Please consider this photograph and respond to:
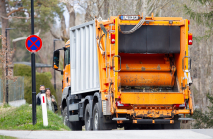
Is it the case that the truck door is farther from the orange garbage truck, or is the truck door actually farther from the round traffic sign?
the round traffic sign

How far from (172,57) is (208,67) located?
2411cm

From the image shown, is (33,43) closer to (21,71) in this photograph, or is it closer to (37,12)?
(21,71)

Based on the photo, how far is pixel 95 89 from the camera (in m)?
11.4

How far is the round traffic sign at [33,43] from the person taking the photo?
1105 centimetres

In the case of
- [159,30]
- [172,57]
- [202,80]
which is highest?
[159,30]

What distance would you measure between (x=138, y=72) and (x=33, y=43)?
305 centimetres

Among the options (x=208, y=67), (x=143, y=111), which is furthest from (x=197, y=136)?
(x=208, y=67)

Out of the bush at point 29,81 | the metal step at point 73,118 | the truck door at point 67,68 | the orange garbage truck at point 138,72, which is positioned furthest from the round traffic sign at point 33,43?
the bush at point 29,81

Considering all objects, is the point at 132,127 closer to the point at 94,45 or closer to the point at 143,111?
the point at 143,111

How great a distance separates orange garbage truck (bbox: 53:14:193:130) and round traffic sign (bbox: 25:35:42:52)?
1.62 metres

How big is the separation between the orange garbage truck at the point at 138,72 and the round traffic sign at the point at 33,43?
5.33ft

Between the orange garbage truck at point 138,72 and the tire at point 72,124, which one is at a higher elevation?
the orange garbage truck at point 138,72

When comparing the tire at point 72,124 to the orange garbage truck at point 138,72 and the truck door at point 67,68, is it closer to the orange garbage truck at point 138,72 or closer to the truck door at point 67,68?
the truck door at point 67,68

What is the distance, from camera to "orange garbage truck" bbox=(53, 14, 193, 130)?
33.4ft
